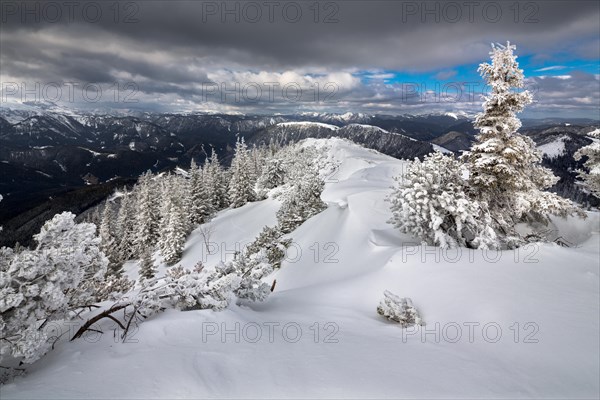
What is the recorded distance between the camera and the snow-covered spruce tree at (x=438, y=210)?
12141 millimetres

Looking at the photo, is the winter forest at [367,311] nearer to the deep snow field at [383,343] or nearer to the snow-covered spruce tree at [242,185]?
the deep snow field at [383,343]

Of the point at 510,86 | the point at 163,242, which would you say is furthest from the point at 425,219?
the point at 163,242

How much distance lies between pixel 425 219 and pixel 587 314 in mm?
5669

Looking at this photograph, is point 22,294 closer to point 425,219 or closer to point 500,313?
point 500,313

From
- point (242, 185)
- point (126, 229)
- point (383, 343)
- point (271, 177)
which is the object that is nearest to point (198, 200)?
point (242, 185)

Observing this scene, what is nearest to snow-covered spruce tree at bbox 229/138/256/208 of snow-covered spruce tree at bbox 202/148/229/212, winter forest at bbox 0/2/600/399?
snow-covered spruce tree at bbox 202/148/229/212

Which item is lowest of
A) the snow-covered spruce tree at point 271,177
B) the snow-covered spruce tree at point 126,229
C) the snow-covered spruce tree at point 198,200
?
the snow-covered spruce tree at point 126,229

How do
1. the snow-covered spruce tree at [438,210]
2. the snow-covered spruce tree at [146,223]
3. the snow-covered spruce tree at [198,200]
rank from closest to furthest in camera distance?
the snow-covered spruce tree at [438,210]
the snow-covered spruce tree at [146,223]
the snow-covered spruce tree at [198,200]

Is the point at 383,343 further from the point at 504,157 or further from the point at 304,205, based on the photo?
the point at 304,205

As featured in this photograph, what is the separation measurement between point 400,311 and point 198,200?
46565 millimetres

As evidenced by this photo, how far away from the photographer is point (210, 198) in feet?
178

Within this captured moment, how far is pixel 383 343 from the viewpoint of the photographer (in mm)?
6590

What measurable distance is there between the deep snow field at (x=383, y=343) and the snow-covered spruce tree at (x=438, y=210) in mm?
1221

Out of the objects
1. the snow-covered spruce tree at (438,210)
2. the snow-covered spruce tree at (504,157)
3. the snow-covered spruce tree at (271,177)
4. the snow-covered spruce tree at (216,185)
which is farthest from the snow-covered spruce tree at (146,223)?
the snow-covered spruce tree at (504,157)
